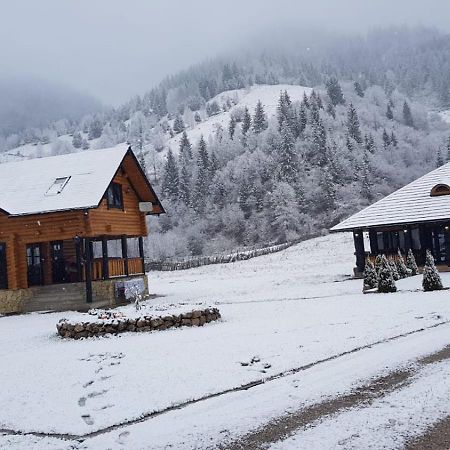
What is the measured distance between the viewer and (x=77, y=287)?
24.5m

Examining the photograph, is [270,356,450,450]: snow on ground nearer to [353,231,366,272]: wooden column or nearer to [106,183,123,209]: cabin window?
[106,183,123,209]: cabin window

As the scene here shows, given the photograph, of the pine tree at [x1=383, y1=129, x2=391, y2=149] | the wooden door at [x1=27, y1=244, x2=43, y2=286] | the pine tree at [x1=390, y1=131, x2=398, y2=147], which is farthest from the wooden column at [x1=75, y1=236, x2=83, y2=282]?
the pine tree at [x1=390, y1=131, x2=398, y2=147]

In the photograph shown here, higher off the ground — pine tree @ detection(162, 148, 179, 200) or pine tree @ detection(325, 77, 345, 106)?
pine tree @ detection(325, 77, 345, 106)

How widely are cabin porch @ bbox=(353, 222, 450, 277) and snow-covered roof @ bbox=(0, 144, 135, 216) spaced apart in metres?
15.4

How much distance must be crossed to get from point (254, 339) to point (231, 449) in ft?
20.1


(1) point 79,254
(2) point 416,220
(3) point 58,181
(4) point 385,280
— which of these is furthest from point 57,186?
(2) point 416,220

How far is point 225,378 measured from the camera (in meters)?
8.21

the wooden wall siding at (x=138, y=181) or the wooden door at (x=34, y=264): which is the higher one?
the wooden wall siding at (x=138, y=181)

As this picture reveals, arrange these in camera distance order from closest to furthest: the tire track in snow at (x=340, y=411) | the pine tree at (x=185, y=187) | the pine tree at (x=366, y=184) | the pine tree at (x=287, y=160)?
1. the tire track in snow at (x=340, y=411)
2. the pine tree at (x=366, y=184)
3. the pine tree at (x=287, y=160)
4. the pine tree at (x=185, y=187)

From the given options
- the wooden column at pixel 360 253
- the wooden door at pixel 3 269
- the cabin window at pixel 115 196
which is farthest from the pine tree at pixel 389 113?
the wooden door at pixel 3 269

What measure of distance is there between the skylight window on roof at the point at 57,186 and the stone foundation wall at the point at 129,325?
11562 millimetres

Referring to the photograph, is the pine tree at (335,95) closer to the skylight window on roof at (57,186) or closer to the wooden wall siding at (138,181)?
the wooden wall siding at (138,181)

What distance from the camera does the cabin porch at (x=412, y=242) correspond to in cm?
3041

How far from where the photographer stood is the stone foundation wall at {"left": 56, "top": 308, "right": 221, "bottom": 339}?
14.0 metres
